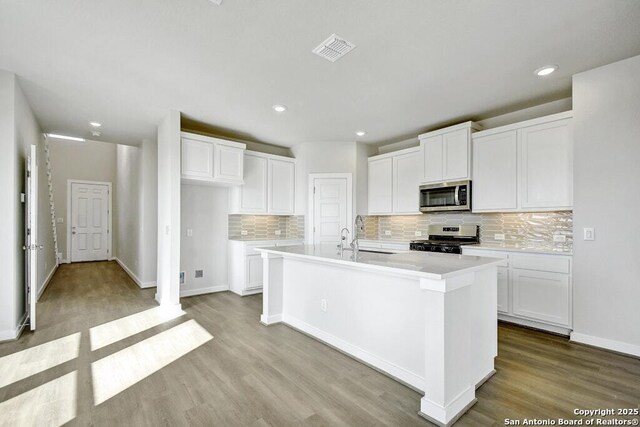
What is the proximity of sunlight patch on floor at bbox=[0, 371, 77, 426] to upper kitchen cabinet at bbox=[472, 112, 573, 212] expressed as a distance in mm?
4538

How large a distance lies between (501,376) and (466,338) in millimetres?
733

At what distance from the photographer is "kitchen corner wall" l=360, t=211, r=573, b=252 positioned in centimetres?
362

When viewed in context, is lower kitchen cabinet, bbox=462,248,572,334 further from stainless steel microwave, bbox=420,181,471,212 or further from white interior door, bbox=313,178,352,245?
white interior door, bbox=313,178,352,245

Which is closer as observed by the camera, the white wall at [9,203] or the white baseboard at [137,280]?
the white wall at [9,203]

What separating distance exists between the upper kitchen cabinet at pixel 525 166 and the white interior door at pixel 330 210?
2.13 meters

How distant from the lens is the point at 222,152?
462 cm

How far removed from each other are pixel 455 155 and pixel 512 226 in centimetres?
121

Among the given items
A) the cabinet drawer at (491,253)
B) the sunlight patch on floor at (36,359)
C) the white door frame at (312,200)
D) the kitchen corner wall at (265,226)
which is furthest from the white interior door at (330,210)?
the sunlight patch on floor at (36,359)

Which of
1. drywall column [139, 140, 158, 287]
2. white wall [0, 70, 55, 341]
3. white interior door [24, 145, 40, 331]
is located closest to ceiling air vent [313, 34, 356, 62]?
white wall [0, 70, 55, 341]

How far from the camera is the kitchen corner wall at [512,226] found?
142 inches

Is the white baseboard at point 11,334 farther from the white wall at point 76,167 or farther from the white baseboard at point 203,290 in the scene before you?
the white wall at point 76,167

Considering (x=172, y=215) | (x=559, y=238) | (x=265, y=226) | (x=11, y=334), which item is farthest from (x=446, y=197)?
(x=11, y=334)

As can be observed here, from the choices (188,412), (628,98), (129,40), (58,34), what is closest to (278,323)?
(188,412)

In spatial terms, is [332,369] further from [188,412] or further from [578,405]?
[578,405]
